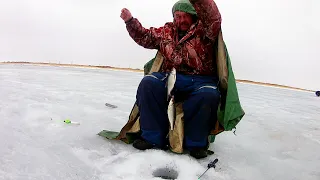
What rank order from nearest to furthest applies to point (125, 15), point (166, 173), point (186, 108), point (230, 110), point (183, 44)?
point (166, 173) < point (230, 110) < point (186, 108) < point (125, 15) < point (183, 44)

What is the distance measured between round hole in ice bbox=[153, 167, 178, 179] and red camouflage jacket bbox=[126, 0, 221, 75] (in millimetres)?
971

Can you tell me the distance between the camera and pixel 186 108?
8.14 feet

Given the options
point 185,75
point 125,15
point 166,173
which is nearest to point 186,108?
point 185,75

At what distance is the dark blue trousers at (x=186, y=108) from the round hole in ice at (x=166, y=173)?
444mm

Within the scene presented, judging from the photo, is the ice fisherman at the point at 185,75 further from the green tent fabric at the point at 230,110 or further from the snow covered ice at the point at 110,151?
the snow covered ice at the point at 110,151

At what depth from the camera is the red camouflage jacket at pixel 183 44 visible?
2.65 metres

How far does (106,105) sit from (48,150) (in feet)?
6.80

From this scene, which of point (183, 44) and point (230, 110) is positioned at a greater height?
point (183, 44)

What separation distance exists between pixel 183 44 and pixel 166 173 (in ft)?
3.96

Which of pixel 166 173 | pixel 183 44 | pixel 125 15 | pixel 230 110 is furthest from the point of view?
pixel 183 44

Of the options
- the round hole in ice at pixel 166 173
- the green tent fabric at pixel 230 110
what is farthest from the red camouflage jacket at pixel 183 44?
the round hole in ice at pixel 166 173

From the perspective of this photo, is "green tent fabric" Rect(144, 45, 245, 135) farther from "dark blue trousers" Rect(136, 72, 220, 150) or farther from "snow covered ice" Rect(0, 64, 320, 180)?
"snow covered ice" Rect(0, 64, 320, 180)

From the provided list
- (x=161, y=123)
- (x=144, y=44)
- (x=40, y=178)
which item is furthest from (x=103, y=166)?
(x=144, y=44)

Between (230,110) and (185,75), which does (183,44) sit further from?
(230,110)
